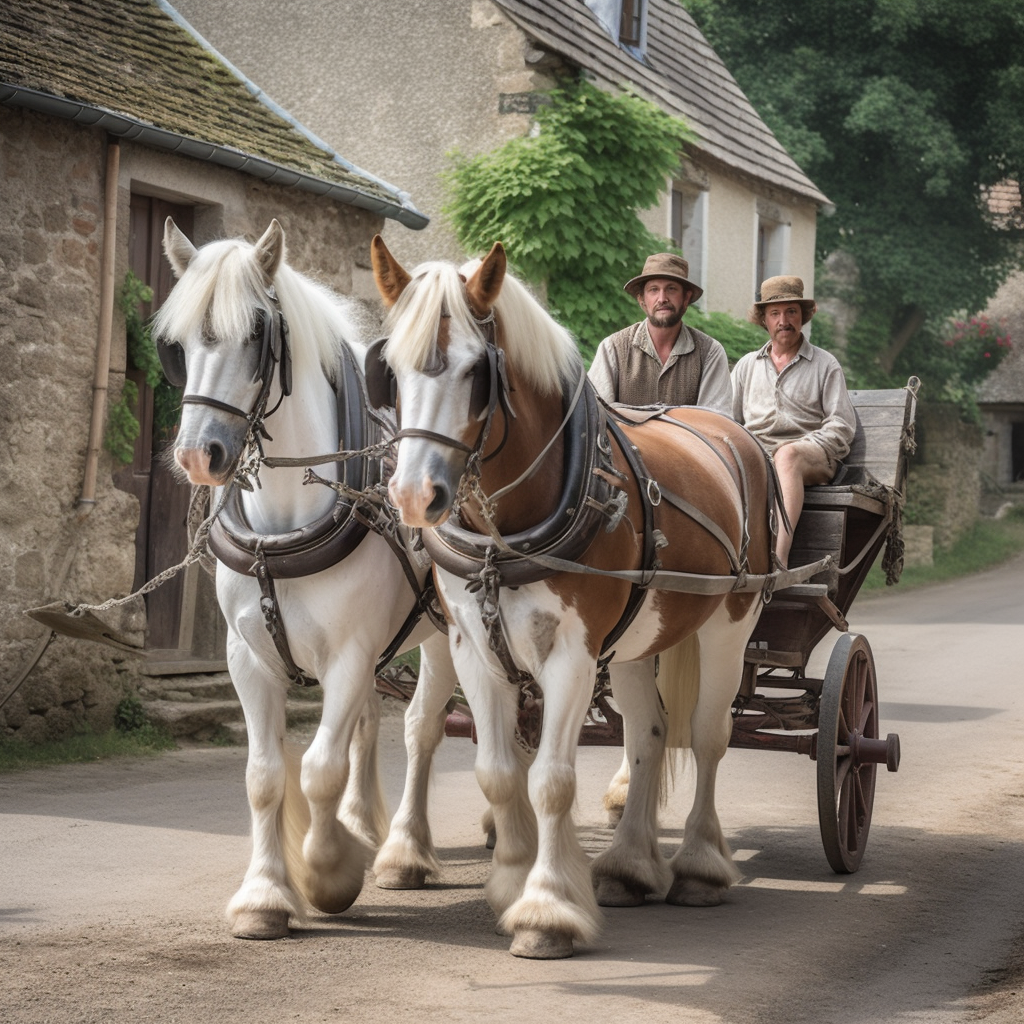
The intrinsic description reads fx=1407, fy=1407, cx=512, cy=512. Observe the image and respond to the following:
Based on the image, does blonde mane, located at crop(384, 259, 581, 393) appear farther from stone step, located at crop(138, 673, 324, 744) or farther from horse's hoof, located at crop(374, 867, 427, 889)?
stone step, located at crop(138, 673, 324, 744)

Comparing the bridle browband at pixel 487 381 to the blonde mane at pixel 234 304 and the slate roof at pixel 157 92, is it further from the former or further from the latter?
the slate roof at pixel 157 92

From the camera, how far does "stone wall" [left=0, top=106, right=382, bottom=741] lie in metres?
7.75

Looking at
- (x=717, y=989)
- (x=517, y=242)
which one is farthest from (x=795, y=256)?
(x=717, y=989)

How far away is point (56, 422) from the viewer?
8.01 m

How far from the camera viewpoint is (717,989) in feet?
13.1

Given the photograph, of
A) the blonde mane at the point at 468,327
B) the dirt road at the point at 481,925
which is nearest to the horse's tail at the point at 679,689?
the dirt road at the point at 481,925

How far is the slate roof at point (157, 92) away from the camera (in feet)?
26.1

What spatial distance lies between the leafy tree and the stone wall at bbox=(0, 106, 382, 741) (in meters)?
16.2

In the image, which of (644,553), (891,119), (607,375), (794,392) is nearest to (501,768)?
(644,553)

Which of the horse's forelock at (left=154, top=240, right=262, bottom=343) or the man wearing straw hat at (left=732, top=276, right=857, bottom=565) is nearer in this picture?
the horse's forelock at (left=154, top=240, right=262, bottom=343)

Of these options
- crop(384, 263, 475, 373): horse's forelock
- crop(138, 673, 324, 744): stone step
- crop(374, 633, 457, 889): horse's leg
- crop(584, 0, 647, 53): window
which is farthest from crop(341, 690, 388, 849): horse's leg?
crop(584, 0, 647, 53): window

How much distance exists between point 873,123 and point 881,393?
1715 cm

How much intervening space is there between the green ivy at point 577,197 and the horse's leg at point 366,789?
7.39 meters

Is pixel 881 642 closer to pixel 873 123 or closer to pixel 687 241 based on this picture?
pixel 687 241
